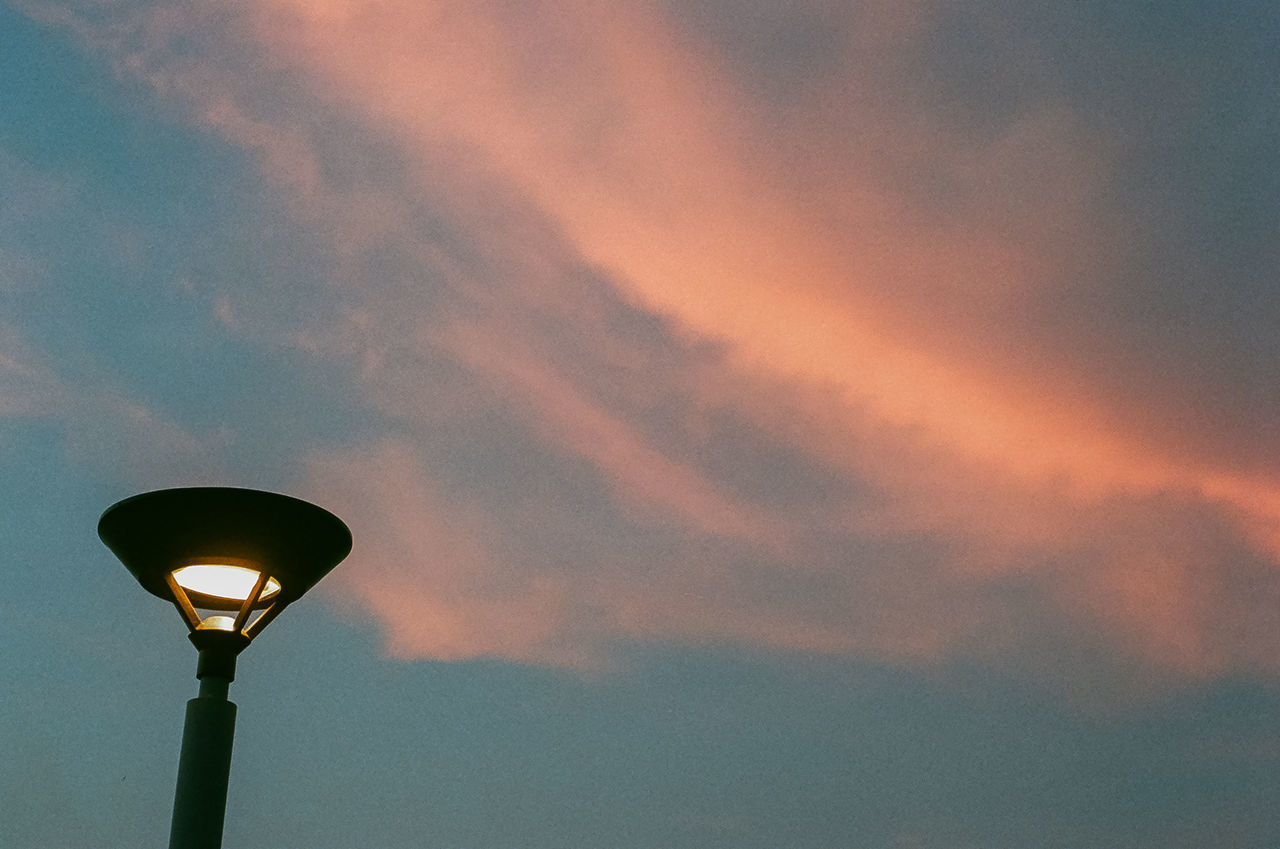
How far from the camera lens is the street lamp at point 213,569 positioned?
7.23 meters

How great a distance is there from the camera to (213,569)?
756cm

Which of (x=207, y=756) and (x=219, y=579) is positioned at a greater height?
(x=219, y=579)

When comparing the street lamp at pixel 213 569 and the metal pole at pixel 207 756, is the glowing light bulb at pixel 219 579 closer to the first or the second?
the street lamp at pixel 213 569

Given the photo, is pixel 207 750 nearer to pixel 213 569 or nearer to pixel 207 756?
pixel 207 756

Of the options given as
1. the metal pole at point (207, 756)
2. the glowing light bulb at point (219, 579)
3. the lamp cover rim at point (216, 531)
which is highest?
the lamp cover rim at point (216, 531)

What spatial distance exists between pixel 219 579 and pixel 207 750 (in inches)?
38.0

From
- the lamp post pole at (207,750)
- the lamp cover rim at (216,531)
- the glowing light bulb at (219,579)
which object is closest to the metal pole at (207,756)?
the lamp post pole at (207,750)

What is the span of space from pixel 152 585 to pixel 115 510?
2.15 ft

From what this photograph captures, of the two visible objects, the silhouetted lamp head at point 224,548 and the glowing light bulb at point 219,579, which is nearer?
the silhouetted lamp head at point 224,548

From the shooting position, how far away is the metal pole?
23.7 ft

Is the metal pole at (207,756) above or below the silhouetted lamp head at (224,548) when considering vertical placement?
below

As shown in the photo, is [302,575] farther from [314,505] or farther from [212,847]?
[212,847]

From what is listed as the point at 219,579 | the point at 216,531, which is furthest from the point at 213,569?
the point at 216,531

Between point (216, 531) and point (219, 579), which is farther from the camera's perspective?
point (219, 579)
